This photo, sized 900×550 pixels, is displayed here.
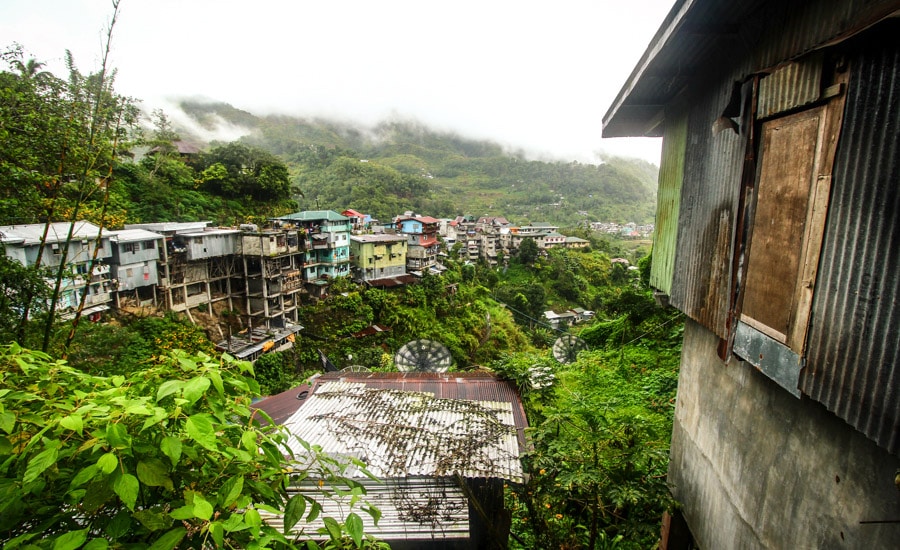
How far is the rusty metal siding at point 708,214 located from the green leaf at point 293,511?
3.60 meters

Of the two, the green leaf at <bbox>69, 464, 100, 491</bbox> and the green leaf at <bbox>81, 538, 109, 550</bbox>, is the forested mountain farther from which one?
the green leaf at <bbox>81, 538, 109, 550</bbox>

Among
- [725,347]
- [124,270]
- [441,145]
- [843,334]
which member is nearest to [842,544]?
[843,334]

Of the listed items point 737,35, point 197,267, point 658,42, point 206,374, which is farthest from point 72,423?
point 197,267

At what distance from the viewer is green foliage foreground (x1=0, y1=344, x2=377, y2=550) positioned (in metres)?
1.43

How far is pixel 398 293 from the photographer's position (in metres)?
31.5

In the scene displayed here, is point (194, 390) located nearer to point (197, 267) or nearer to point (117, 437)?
point (117, 437)

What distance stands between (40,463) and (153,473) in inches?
13.9

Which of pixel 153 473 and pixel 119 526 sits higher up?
pixel 153 473

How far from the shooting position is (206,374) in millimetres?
2080

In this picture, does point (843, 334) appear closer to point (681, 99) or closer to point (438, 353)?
point (681, 99)

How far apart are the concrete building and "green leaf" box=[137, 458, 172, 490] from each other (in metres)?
3.26

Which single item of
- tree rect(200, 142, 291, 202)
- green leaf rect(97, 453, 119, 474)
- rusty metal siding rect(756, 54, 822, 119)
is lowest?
green leaf rect(97, 453, 119, 474)

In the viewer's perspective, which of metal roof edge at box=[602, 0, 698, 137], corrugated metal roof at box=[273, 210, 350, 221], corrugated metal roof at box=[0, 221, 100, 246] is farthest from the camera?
corrugated metal roof at box=[273, 210, 350, 221]

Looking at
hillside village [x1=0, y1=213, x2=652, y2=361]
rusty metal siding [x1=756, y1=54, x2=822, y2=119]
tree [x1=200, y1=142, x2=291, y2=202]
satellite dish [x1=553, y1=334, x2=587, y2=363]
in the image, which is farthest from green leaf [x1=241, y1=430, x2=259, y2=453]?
tree [x1=200, y1=142, x2=291, y2=202]
